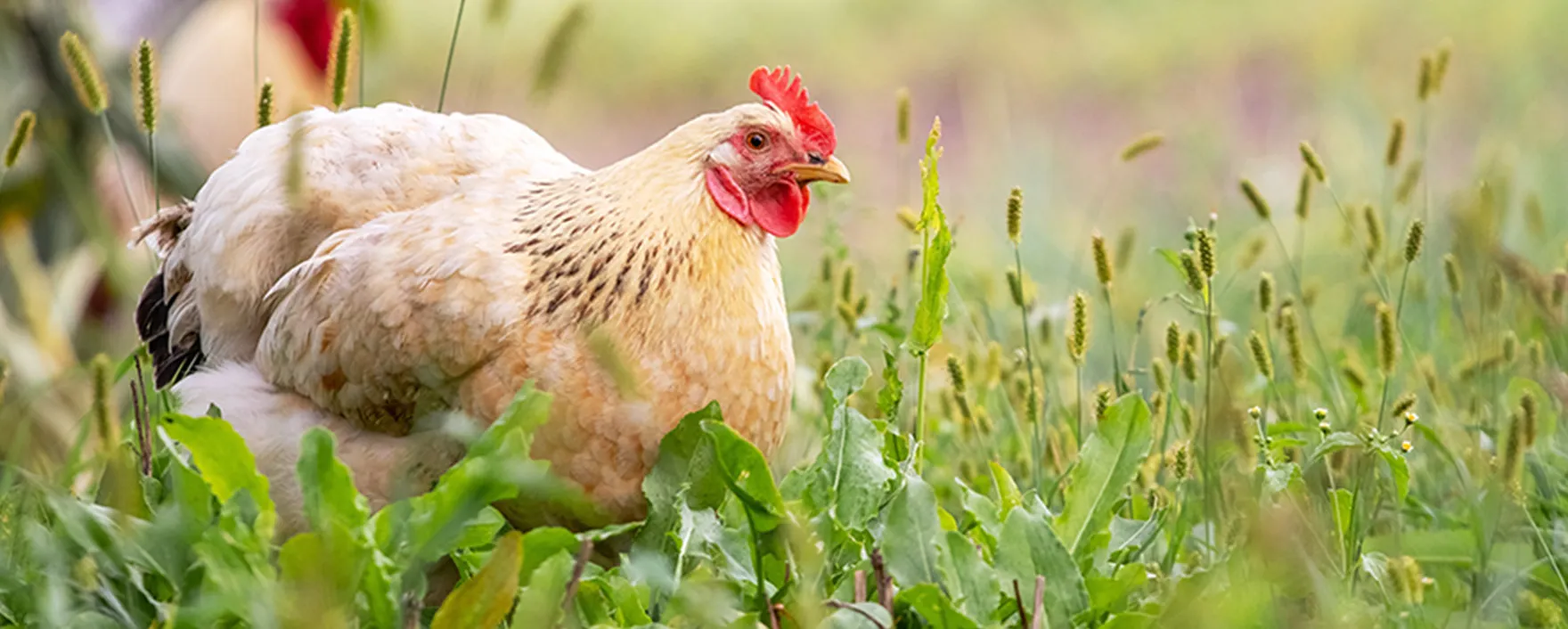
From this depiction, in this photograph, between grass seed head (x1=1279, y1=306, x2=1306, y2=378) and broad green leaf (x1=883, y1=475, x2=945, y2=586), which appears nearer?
broad green leaf (x1=883, y1=475, x2=945, y2=586)

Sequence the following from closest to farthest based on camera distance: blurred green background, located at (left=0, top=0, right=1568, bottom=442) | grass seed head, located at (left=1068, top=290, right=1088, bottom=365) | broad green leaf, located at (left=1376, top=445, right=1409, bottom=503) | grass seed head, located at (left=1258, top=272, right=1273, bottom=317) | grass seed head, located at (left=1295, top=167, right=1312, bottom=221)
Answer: broad green leaf, located at (left=1376, top=445, right=1409, bottom=503) → grass seed head, located at (left=1068, top=290, right=1088, bottom=365) → grass seed head, located at (left=1258, top=272, right=1273, bottom=317) → grass seed head, located at (left=1295, top=167, right=1312, bottom=221) → blurred green background, located at (left=0, top=0, right=1568, bottom=442)

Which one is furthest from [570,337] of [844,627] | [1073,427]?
[1073,427]

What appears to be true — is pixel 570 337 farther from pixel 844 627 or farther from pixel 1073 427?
pixel 1073 427

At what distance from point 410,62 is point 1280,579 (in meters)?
4.54

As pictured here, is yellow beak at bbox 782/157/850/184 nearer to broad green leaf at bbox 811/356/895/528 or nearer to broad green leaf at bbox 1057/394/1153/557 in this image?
broad green leaf at bbox 811/356/895/528

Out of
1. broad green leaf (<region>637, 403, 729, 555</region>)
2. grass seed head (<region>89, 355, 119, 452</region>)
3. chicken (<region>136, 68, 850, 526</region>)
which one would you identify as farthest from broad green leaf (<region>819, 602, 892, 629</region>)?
grass seed head (<region>89, 355, 119, 452</region>)

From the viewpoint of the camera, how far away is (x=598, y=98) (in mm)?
5680

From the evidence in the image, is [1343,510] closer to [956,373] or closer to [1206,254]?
[1206,254]

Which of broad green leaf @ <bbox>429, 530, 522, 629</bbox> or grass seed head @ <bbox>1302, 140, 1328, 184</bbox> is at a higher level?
grass seed head @ <bbox>1302, 140, 1328, 184</bbox>

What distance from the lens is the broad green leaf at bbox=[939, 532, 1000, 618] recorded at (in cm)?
157

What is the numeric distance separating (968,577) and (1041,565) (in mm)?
77

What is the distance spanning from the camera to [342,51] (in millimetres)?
2021

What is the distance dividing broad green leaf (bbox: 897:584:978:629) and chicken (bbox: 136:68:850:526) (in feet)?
1.59

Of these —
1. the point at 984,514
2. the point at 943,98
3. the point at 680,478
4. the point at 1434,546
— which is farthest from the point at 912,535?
the point at 943,98
